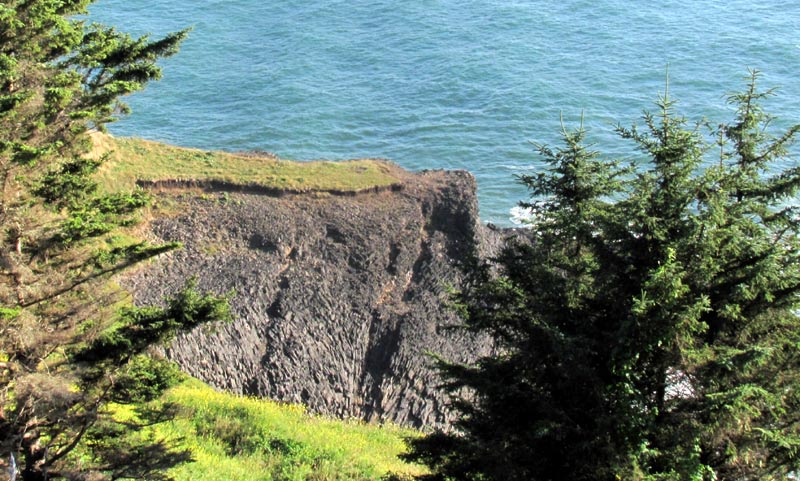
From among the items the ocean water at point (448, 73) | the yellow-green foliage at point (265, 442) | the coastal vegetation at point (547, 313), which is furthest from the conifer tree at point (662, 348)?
the ocean water at point (448, 73)

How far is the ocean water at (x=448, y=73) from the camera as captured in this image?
2090 inches

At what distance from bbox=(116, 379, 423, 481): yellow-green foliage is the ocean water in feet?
74.0

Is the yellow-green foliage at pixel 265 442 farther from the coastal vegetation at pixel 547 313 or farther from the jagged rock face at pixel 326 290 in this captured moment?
the coastal vegetation at pixel 547 313

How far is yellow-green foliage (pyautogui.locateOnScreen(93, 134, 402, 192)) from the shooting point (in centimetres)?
3606

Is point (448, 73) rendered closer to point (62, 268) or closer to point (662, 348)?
point (62, 268)

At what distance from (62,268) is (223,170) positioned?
2371cm

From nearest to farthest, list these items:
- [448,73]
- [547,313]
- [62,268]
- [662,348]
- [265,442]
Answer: [662,348] → [547,313] → [62,268] → [265,442] → [448,73]

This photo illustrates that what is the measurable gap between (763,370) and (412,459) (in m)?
6.65

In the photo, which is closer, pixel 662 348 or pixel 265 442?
pixel 662 348

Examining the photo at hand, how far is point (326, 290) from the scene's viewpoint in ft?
109

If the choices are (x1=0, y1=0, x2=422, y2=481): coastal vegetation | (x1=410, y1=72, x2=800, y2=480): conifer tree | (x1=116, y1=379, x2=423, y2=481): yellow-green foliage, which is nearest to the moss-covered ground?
(x1=116, y1=379, x2=423, y2=481): yellow-green foliage

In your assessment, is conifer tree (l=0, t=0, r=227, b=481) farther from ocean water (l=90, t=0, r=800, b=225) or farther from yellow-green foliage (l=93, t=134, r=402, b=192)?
ocean water (l=90, t=0, r=800, b=225)

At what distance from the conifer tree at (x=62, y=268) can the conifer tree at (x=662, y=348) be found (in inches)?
223

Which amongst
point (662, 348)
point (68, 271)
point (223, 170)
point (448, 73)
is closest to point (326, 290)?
point (223, 170)
